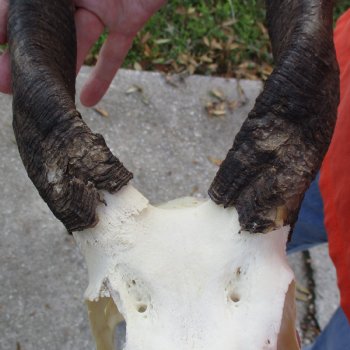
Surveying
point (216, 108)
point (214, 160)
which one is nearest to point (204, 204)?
point (214, 160)

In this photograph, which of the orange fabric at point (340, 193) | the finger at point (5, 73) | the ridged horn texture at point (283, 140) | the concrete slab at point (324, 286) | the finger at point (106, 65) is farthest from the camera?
the concrete slab at point (324, 286)

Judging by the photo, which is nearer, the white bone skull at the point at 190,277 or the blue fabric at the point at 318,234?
the white bone skull at the point at 190,277

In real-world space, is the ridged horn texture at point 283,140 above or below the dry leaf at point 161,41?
above

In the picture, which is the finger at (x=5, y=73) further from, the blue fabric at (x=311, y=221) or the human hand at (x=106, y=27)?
the blue fabric at (x=311, y=221)

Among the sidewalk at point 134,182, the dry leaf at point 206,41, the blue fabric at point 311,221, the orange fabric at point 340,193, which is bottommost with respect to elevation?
the sidewalk at point 134,182

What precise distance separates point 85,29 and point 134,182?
1.22 metres

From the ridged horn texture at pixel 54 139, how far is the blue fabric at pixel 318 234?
3.35ft

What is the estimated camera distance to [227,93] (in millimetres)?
3289

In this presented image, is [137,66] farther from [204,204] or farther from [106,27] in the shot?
[204,204]

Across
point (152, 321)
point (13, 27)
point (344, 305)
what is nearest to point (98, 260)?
point (152, 321)

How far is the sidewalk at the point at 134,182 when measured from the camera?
2482 millimetres

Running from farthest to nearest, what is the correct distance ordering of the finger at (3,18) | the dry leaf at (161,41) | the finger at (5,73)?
the dry leaf at (161,41), the finger at (5,73), the finger at (3,18)

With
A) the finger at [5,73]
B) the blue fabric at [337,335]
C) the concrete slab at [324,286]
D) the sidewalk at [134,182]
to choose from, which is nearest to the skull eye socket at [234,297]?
the finger at [5,73]

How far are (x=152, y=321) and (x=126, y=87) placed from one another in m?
2.28
